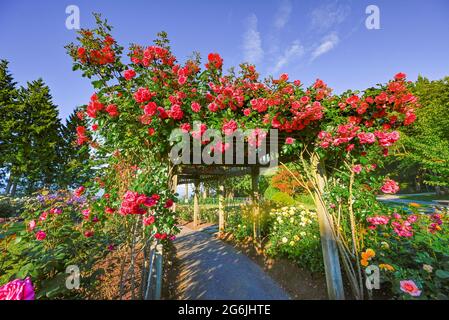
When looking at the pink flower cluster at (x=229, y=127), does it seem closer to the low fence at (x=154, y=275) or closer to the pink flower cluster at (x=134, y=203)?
the pink flower cluster at (x=134, y=203)

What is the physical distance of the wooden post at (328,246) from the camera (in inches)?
103

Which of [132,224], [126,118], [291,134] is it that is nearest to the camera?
[126,118]

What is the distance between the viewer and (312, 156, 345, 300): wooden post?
262cm

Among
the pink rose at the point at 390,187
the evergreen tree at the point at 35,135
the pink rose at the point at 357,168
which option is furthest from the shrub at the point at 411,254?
the evergreen tree at the point at 35,135

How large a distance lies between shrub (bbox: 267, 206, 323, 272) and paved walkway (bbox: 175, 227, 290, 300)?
2.01 ft

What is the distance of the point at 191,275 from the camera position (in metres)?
3.90

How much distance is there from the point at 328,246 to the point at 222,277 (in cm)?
204

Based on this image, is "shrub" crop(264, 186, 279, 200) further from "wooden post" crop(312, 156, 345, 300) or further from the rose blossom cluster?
the rose blossom cluster

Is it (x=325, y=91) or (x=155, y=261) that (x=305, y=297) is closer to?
(x=155, y=261)

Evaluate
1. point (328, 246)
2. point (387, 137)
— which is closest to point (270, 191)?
point (328, 246)

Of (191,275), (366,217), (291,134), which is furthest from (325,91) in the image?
(191,275)

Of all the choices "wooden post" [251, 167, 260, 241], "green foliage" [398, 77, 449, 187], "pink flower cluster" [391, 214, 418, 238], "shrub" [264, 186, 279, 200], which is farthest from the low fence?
"shrub" [264, 186, 279, 200]

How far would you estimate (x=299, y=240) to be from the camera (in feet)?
12.7

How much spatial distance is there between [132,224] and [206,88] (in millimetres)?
2009
